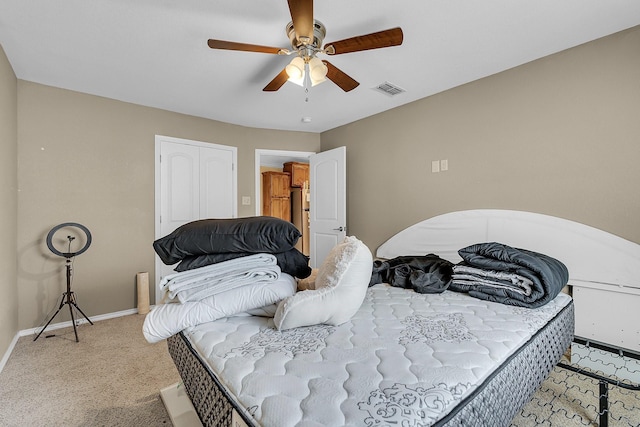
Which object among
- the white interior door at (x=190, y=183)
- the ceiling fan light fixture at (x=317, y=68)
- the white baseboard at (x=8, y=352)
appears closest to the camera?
the ceiling fan light fixture at (x=317, y=68)

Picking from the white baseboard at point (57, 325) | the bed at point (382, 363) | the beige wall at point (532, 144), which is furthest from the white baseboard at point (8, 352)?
the beige wall at point (532, 144)

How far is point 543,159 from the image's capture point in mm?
2348

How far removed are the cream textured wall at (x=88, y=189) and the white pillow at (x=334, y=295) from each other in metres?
2.91

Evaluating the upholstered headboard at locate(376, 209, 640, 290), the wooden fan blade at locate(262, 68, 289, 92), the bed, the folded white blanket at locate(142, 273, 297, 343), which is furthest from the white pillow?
the upholstered headboard at locate(376, 209, 640, 290)

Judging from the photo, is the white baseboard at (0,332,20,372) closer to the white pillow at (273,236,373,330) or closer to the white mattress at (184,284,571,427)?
the white mattress at (184,284,571,427)

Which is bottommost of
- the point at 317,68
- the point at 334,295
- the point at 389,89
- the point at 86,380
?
the point at 86,380

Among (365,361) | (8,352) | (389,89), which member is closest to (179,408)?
(365,361)

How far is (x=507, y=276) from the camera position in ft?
5.29

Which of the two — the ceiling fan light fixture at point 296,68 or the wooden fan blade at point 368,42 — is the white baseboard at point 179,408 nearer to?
the ceiling fan light fixture at point 296,68

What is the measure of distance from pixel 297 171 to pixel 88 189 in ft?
12.1

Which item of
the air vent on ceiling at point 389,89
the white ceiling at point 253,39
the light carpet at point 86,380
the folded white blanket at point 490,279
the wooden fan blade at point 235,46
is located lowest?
the light carpet at point 86,380

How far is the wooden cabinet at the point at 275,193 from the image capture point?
6.06m

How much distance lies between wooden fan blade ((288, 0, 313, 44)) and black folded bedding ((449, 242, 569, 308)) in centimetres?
161

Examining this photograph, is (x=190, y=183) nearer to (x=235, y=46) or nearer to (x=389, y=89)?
(x=235, y=46)
